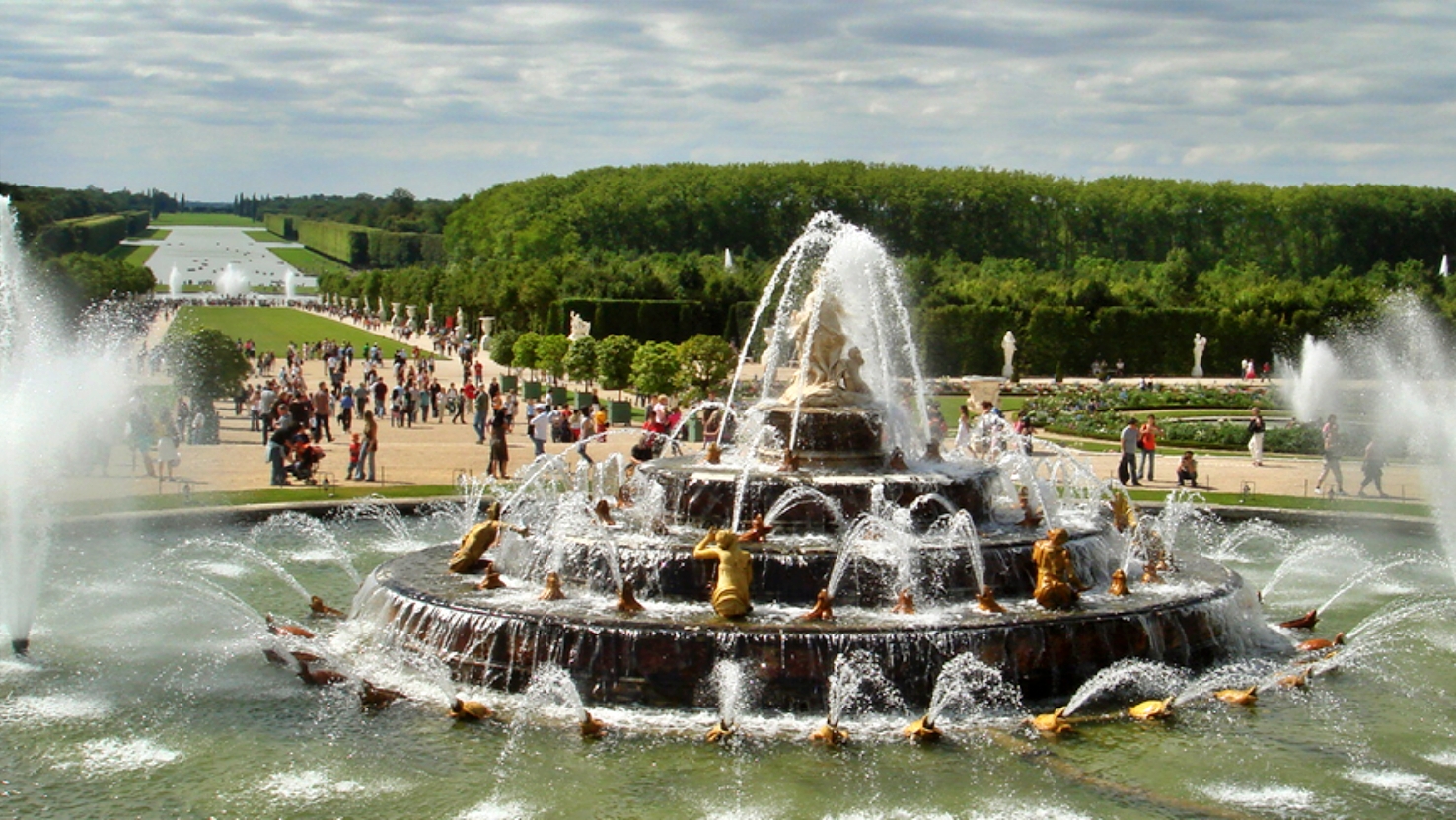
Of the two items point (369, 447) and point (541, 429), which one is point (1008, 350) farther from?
point (369, 447)

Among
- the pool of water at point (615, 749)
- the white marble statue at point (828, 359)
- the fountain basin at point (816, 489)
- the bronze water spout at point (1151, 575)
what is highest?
the white marble statue at point (828, 359)

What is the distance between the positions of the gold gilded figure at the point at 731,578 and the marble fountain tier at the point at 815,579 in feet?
0.49

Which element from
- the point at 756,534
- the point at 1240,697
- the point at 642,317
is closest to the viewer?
the point at 1240,697

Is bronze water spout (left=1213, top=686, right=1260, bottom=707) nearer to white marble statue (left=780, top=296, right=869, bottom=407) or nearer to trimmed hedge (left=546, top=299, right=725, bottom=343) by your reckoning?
white marble statue (left=780, top=296, right=869, bottom=407)

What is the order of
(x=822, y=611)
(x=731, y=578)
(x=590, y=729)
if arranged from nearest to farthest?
(x=590, y=729) → (x=822, y=611) → (x=731, y=578)

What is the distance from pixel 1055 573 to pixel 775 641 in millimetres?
2856

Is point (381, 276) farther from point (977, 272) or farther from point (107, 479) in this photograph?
point (107, 479)

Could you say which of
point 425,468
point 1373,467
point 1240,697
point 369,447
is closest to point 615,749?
point 1240,697

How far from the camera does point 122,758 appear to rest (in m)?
11.9

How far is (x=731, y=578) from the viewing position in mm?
13969

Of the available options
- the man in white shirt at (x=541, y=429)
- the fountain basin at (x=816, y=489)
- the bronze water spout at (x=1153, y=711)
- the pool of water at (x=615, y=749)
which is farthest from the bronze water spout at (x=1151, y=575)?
the man in white shirt at (x=541, y=429)

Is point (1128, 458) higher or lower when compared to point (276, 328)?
lower

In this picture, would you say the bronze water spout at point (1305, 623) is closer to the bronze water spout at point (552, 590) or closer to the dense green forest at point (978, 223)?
the bronze water spout at point (552, 590)

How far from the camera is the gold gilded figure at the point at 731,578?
45.3ft
